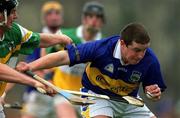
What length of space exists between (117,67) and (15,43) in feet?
3.49

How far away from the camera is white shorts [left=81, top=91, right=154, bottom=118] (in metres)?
9.60

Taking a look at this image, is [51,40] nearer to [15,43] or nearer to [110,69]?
[15,43]

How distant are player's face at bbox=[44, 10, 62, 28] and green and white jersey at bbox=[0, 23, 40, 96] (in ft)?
14.7

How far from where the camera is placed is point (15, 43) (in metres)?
9.23

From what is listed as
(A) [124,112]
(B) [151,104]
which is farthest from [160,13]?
(A) [124,112]

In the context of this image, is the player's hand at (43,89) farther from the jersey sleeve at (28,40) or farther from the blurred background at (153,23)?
the blurred background at (153,23)

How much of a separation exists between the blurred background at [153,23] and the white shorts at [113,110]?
52.6 feet

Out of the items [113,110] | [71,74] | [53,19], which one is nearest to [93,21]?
[71,74]

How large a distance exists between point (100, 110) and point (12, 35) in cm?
119

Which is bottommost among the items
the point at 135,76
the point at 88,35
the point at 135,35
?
the point at 88,35

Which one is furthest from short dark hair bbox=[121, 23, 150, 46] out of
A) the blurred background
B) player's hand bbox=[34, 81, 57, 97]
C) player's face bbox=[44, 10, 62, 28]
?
the blurred background

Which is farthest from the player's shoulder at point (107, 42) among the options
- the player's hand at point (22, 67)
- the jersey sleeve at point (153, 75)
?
the player's hand at point (22, 67)

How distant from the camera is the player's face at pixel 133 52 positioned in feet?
30.7

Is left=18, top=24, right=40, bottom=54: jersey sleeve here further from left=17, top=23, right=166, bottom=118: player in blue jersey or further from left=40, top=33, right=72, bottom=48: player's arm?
left=17, top=23, right=166, bottom=118: player in blue jersey
